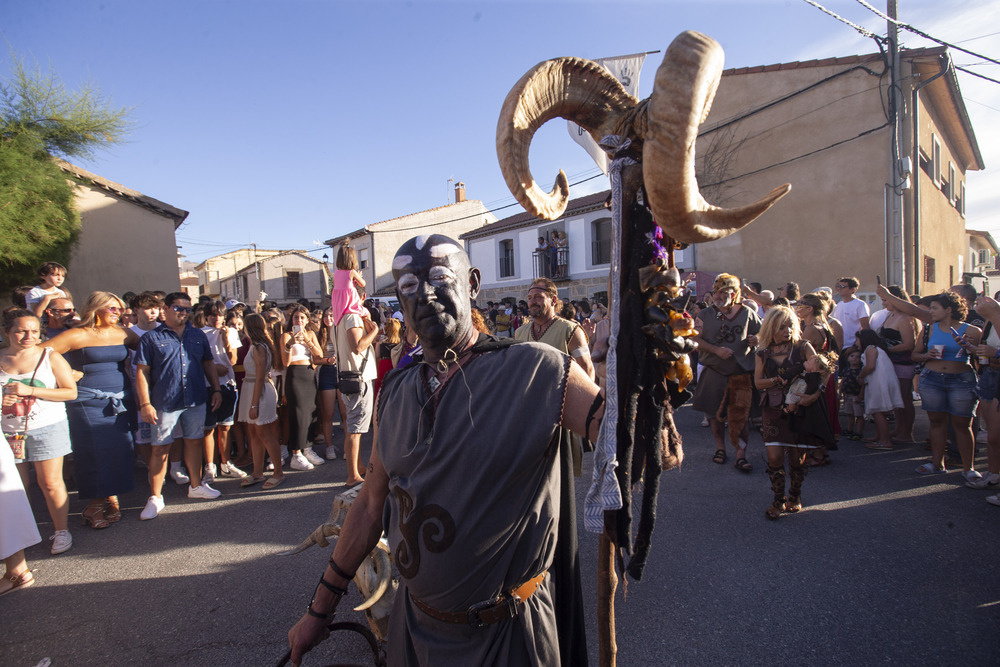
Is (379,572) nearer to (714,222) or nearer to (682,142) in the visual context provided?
(714,222)

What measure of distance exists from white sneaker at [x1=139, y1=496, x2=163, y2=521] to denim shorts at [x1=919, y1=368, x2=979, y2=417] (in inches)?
292

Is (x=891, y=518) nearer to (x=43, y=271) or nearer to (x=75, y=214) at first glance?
(x=43, y=271)

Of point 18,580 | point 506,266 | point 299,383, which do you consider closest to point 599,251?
point 506,266

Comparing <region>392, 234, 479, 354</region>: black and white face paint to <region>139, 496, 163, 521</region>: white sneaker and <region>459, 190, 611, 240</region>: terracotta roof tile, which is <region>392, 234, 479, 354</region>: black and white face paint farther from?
<region>459, 190, 611, 240</region>: terracotta roof tile

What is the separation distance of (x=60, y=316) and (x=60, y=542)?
2.17 m

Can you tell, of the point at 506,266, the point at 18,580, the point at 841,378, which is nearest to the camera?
the point at 18,580

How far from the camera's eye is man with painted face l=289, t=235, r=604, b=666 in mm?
1380

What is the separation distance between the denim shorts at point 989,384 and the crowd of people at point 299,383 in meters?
0.01

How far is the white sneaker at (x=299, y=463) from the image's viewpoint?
6.00 metres

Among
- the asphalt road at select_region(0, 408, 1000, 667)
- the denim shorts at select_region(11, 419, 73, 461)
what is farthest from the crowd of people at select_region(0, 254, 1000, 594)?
the asphalt road at select_region(0, 408, 1000, 667)

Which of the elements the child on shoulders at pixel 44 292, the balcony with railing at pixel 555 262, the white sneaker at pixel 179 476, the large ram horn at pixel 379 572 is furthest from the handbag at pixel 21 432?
the balcony with railing at pixel 555 262

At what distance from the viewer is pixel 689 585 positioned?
11.1ft

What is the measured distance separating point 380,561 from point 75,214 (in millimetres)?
13752

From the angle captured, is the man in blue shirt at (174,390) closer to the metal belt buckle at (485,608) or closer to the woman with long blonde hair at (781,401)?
the metal belt buckle at (485,608)
